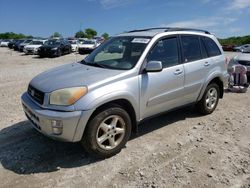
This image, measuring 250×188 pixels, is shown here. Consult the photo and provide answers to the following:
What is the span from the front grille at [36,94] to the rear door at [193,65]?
101 inches

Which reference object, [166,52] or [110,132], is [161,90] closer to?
[166,52]

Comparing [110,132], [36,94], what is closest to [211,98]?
[110,132]

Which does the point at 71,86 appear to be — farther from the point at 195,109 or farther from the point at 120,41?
the point at 195,109

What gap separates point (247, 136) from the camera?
15.6 feet

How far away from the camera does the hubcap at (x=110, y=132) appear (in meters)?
3.78

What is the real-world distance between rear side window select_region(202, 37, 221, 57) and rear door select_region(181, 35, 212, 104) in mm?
157

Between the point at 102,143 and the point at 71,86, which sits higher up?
the point at 71,86

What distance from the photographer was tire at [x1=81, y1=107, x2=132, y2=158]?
363 cm

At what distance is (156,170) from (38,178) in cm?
Answer: 155

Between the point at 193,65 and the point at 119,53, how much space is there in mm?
1456

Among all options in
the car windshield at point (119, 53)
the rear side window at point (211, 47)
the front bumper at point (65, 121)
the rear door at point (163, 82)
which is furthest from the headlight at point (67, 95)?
the rear side window at point (211, 47)

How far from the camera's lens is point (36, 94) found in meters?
3.89

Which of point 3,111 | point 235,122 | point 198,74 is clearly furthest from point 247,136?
point 3,111

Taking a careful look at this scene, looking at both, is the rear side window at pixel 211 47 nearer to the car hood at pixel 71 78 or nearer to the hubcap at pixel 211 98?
the hubcap at pixel 211 98
